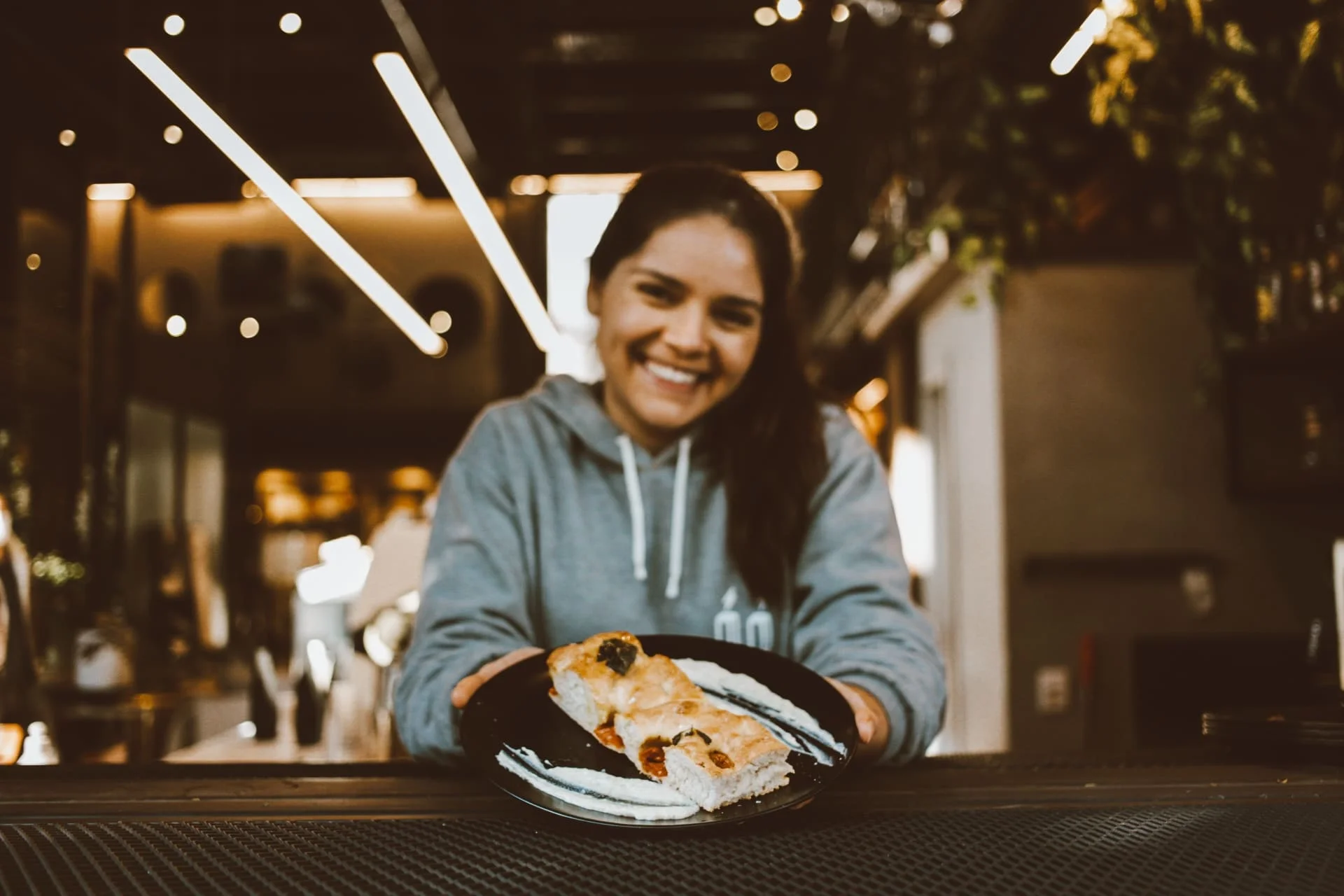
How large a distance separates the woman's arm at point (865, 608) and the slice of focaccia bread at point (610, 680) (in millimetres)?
259

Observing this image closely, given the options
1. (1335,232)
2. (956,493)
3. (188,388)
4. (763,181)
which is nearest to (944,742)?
(956,493)

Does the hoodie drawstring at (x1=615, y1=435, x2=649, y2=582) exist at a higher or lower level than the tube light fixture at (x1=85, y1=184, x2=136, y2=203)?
lower

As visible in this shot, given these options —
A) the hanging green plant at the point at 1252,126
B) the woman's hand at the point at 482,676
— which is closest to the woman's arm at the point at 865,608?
the woman's hand at the point at 482,676

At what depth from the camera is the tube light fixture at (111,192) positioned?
4426mm

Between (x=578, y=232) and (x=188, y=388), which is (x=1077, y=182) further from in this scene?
(x=188, y=388)

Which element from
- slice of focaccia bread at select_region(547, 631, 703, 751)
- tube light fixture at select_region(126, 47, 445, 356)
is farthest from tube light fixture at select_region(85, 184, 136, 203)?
slice of focaccia bread at select_region(547, 631, 703, 751)

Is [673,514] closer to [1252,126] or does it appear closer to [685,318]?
[685,318]

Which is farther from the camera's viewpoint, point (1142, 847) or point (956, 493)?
point (956, 493)

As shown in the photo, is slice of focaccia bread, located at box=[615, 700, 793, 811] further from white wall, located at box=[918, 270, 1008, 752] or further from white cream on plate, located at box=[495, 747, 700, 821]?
white wall, located at box=[918, 270, 1008, 752]

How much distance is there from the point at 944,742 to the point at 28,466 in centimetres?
405

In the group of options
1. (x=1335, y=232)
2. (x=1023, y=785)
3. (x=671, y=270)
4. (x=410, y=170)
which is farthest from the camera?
(x=410, y=170)

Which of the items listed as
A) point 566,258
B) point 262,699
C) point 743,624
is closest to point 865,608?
point 743,624

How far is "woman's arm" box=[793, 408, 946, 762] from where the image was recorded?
3.70ft

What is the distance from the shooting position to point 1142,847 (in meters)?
0.74
